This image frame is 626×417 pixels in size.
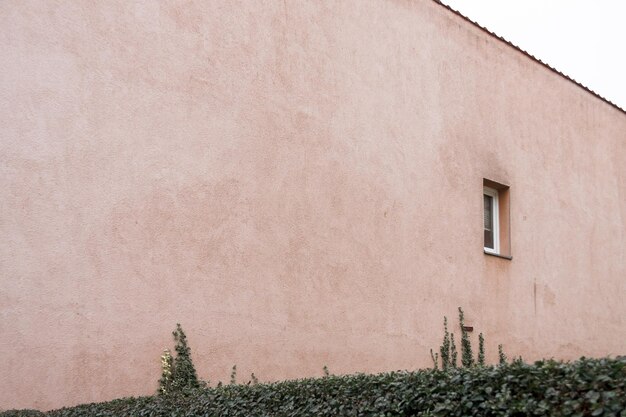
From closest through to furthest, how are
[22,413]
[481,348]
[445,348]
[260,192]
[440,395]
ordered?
[440,395], [22,413], [260,192], [445,348], [481,348]

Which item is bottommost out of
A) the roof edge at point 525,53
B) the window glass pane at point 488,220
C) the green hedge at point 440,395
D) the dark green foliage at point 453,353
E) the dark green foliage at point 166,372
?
the green hedge at point 440,395

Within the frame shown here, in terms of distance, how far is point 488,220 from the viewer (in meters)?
13.3

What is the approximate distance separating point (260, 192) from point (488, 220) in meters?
4.90

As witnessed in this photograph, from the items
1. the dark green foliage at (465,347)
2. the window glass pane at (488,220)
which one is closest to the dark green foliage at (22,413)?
the dark green foliage at (465,347)

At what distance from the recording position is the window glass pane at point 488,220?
43.5 ft

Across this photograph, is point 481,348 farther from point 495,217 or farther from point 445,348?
point 495,217

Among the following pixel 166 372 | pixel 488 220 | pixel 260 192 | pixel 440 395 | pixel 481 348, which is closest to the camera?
pixel 440 395

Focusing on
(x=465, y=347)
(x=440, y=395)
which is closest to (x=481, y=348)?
(x=465, y=347)

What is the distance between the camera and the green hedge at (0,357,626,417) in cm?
375

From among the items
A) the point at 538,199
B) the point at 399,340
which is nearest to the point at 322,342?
the point at 399,340

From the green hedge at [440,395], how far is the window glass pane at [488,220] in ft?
25.0

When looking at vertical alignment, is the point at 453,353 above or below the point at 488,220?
below

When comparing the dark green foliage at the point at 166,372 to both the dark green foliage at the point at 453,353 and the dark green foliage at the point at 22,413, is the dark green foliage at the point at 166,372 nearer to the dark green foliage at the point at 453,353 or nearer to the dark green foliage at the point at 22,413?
the dark green foliage at the point at 22,413

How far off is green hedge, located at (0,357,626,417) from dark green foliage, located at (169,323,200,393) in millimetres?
2015
